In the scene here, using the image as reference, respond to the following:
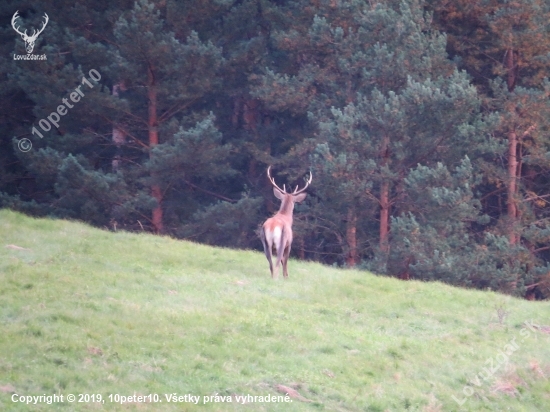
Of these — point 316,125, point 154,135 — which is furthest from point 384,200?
point 154,135

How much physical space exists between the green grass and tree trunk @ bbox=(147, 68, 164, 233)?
11.4 meters

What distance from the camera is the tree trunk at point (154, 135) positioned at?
92.0ft

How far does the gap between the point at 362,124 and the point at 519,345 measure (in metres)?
13.9

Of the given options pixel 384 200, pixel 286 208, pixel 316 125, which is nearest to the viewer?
pixel 286 208

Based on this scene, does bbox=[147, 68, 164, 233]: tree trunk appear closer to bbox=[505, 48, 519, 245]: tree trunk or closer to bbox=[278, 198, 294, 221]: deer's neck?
bbox=[278, 198, 294, 221]: deer's neck

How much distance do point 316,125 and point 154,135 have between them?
5696mm

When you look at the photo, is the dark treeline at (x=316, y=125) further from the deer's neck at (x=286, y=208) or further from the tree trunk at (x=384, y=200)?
the deer's neck at (x=286, y=208)

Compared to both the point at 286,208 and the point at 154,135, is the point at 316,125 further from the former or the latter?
the point at 286,208

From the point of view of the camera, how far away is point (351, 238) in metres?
27.5

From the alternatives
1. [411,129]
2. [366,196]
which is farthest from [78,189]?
[411,129]

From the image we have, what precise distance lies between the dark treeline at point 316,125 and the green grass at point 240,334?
357 inches

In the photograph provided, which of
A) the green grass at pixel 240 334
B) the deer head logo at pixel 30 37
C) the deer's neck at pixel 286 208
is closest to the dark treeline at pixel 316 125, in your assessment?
the deer head logo at pixel 30 37

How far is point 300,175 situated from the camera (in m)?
27.8

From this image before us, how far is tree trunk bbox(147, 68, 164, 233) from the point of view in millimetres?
28031
